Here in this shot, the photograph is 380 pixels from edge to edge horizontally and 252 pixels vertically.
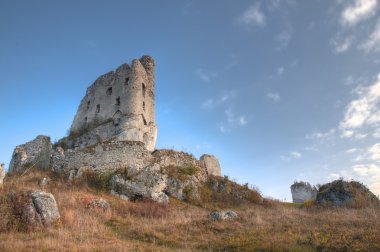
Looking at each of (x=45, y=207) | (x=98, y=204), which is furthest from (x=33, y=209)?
(x=98, y=204)

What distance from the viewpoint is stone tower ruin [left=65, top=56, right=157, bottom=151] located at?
95.0ft

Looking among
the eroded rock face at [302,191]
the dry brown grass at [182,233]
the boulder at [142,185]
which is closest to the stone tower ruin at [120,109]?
the boulder at [142,185]

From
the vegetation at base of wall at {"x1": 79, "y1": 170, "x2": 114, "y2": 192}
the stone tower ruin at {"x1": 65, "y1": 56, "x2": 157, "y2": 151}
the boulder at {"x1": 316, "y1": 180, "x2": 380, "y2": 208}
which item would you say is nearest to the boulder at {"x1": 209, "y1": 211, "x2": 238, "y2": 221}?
the vegetation at base of wall at {"x1": 79, "y1": 170, "x2": 114, "y2": 192}

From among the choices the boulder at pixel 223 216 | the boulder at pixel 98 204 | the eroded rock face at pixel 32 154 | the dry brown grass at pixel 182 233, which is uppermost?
the eroded rock face at pixel 32 154

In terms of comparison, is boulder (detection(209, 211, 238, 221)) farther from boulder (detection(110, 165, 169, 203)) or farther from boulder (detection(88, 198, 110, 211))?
boulder (detection(110, 165, 169, 203))

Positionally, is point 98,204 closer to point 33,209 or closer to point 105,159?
point 33,209

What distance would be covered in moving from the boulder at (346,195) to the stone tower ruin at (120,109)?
15.6m

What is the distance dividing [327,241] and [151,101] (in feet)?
83.1

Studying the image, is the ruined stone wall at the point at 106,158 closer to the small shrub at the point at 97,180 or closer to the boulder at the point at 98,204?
the small shrub at the point at 97,180

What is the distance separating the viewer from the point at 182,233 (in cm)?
1111

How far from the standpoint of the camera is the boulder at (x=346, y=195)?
19859 mm

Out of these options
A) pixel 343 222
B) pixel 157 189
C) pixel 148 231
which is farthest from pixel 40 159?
pixel 343 222

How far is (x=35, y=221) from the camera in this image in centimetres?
1068

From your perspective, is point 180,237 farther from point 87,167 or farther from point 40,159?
point 40,159
